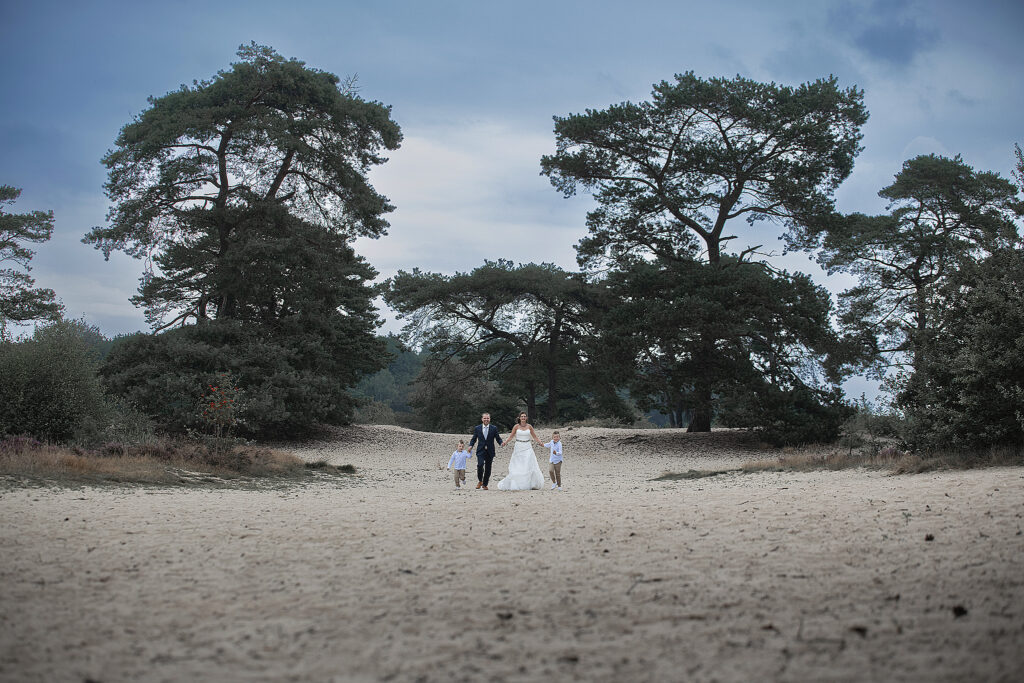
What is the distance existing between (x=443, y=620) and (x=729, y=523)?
4096 mm

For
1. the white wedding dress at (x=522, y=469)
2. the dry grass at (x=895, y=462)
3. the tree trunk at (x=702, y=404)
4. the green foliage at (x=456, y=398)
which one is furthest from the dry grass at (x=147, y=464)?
the green foliage at (x=456, y=398)

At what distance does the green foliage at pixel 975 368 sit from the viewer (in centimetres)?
1194

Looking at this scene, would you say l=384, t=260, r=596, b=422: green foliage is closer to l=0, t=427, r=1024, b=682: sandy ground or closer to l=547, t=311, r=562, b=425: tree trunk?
l=547, t=311, r=562, b=425: tree trunk

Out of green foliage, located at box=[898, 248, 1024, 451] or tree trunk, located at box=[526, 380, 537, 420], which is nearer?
green foliage, located at box=[898, 248, 1024, 451]

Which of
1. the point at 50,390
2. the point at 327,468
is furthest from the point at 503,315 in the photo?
the point at 50,390

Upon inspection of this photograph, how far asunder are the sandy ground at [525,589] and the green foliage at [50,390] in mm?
6059

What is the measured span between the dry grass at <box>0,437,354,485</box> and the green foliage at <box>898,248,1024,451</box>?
12958 mm

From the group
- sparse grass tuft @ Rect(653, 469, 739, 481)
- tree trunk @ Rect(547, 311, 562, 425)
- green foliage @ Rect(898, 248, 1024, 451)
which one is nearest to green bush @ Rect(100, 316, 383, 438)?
tree trunk @ Rect(547, 311, 562, 425)

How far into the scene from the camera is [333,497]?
1163cm

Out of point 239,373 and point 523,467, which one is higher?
point 239,373

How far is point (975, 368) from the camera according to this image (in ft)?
39.5

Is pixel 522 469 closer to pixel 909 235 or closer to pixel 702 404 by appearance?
pixel 702 404

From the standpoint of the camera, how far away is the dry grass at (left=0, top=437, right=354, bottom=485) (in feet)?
38.5

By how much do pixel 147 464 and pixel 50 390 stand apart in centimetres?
349
